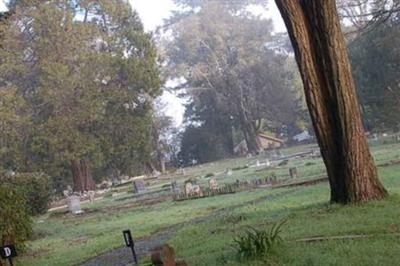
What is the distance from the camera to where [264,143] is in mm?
74062

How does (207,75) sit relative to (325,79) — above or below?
above

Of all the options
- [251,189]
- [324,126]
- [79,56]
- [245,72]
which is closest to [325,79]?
[324,126]

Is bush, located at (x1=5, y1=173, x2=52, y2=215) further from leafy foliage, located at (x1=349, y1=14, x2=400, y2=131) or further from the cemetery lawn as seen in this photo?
leafy foliage, located at (x1=349, y1=14, x2=400, y2=131)

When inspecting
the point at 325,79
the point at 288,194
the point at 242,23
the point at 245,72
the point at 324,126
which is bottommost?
the point at 288,194

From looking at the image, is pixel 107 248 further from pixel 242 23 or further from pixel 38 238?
pixel 242 23

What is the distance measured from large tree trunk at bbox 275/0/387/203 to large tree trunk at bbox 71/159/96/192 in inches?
1283

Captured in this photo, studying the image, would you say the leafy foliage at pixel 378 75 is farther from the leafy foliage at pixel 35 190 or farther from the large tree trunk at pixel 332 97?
the large tree trunk at pixel 332 97

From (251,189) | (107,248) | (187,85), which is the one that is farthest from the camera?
(187,85)

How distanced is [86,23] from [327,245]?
36.8 meters

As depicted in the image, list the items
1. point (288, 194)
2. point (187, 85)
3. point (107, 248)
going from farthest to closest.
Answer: point (187, 85)
point (288, 194)
point (107, 248)

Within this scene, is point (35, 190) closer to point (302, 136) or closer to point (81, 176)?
point (81, 176)

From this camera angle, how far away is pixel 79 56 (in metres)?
40.2

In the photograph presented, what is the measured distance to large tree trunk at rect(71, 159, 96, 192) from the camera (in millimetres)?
41588

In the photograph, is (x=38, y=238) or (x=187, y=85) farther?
(x=187, y=85)
